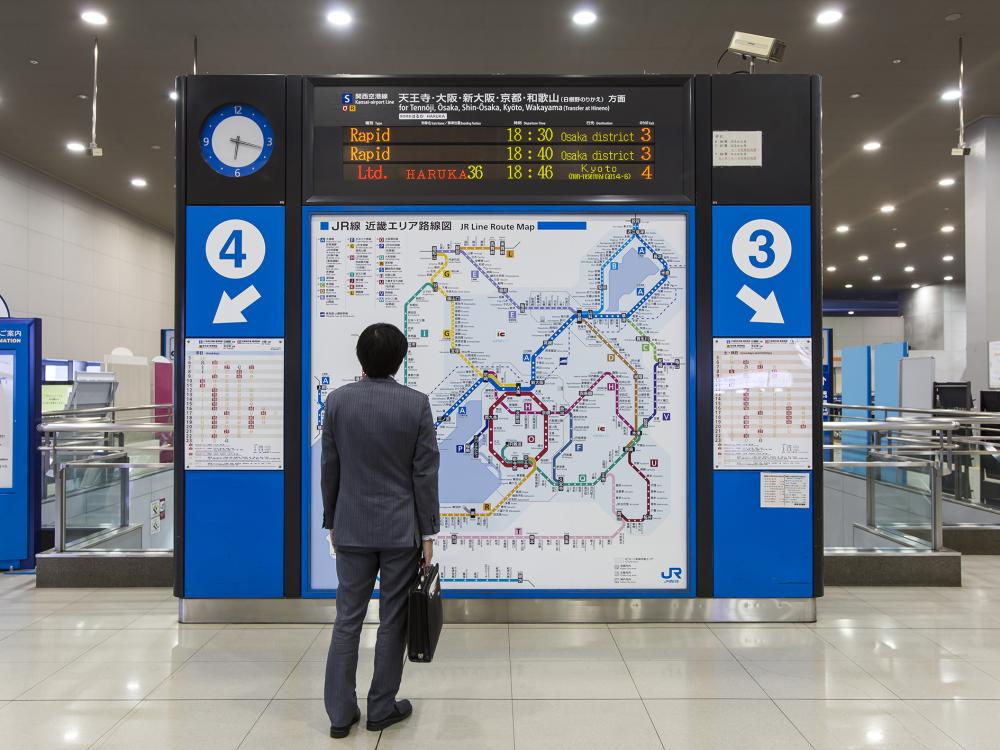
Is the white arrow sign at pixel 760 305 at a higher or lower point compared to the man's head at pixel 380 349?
higher

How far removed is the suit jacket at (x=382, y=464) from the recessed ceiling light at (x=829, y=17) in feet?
19.0

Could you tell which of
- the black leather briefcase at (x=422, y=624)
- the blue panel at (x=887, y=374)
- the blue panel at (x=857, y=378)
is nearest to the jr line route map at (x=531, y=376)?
the black leather briefcase at (x=422, y=624)

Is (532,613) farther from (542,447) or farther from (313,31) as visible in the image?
(313,31)

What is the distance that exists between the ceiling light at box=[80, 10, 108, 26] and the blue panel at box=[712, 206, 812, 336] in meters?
5.81

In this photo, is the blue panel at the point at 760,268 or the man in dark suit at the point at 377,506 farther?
the blue panel at the point at 760,268

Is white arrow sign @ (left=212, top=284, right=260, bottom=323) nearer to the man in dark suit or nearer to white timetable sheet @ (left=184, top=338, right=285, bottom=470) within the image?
white timetable sheet @ (left=184, top=338, right=285, bottom=470)

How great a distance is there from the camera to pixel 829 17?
5.97m

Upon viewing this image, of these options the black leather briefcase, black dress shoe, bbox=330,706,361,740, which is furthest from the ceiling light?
black dress shoe, bbox=330,706,361,740

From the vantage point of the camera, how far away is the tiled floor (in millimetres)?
2426

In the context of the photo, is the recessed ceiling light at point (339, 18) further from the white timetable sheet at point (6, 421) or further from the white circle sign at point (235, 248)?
the white timetable sheet at point (6, 421)

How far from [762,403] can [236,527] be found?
2.93 meters

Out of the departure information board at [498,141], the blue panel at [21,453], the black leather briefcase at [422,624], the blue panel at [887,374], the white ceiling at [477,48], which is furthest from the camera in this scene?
the blue panel at [887,374]

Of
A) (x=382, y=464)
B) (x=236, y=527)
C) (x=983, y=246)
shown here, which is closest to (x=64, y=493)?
(x=236, y=527)

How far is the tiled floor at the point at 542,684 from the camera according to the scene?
2.43m
